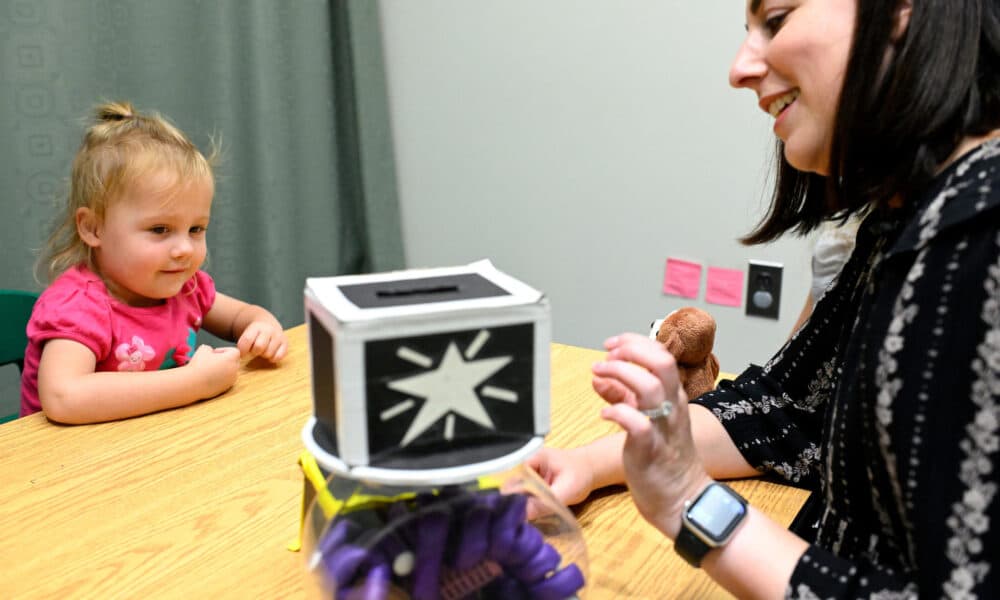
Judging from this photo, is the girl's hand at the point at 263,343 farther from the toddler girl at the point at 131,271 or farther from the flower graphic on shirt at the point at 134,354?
the flower graphic on shirt at the point at 134,354

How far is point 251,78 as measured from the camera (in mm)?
2213

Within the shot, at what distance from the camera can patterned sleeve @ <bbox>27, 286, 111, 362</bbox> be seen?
3.81 feet

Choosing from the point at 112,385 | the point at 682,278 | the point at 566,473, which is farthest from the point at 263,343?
the point at 682,278

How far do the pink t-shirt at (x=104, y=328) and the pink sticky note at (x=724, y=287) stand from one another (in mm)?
1354

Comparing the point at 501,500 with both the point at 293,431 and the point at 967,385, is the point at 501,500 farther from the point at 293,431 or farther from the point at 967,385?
the point at 293,431

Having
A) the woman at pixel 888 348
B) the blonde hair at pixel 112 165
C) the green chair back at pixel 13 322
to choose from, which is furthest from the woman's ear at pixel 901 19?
the green chair back at pixel 13 322

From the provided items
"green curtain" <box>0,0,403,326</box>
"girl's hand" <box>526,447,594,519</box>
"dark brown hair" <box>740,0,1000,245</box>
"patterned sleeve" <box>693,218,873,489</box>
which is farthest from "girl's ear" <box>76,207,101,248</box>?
"dark brown hair" <box>740,0,1000,245</box>

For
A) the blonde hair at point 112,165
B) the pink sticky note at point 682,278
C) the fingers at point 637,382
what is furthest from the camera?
the pink sticky note at point 682,278

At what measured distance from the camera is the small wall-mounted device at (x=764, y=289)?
7.06ft

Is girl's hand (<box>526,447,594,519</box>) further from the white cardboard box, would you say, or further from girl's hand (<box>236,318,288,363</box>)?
girl's hand (<box>236,318,288,363</box>)

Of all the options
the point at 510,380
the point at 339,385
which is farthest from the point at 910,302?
the point at 339,385

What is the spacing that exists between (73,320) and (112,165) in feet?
0.81

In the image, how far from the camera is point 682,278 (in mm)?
2264

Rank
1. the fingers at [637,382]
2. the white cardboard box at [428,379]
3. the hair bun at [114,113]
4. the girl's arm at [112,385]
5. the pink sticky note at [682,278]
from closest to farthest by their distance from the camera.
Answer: the white cardboard box at [428,379]
the fingers at [637,382]
the girl's arm at [112,385]
the hair bun at [114,113]
the pink sticky note at [682,278]
